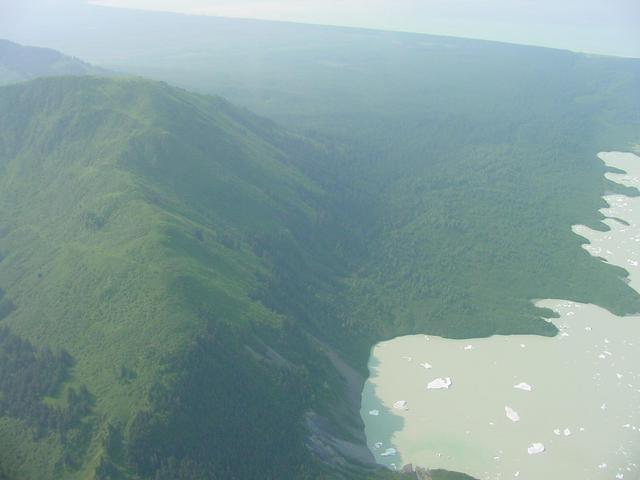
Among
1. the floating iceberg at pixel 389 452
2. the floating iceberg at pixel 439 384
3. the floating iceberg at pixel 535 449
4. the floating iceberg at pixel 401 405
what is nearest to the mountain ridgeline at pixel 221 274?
the floating iceberg at pixel 389 452

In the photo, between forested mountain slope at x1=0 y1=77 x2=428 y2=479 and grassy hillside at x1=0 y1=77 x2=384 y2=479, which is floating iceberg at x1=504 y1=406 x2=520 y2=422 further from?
grassy hillside at x1=0 y1=77 x2=384 y2=479

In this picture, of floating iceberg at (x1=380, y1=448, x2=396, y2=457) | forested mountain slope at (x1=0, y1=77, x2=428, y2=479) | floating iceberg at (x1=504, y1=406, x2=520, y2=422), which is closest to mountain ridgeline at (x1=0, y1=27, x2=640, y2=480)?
forested mountain slope at (x1=0, y1=77, x2=428, y2=479)

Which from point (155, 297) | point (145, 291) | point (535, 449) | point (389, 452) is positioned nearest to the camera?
point (389, 452)

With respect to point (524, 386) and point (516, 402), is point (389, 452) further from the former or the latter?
point (524, 386)

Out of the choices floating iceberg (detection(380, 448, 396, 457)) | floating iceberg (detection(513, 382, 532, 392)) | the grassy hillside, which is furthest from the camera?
floating iceberg (detection(513, 382, 532, 392))

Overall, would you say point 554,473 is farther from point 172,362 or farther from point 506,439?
point 172,362

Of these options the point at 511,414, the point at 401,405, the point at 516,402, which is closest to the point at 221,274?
the point at 401,405
